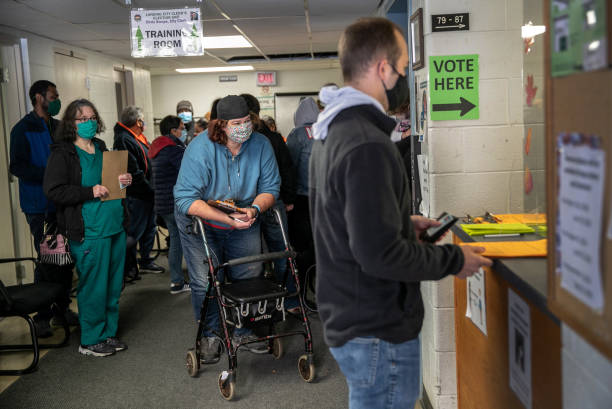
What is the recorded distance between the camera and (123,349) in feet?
12.6

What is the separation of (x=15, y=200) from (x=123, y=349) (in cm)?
230

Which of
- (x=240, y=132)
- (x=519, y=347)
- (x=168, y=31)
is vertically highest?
(x=168, y=31)

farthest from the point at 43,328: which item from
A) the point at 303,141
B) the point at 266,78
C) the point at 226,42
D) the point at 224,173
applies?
the point at 266,78

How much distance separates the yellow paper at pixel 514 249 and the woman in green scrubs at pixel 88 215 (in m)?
2.51

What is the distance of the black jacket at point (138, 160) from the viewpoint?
5316mm

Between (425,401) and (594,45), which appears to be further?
(425,401)

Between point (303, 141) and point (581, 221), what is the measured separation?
345 centimetres

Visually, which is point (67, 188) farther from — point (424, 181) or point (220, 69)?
point (220, 69)

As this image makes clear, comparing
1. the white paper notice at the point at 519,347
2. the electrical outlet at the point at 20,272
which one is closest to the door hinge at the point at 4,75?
the electrical outlet at the point at 20,272

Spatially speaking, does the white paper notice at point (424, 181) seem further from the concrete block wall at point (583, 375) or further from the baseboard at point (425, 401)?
the concrete block wall at point (583, 375)

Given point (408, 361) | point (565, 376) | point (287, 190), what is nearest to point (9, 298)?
point (287, 190)

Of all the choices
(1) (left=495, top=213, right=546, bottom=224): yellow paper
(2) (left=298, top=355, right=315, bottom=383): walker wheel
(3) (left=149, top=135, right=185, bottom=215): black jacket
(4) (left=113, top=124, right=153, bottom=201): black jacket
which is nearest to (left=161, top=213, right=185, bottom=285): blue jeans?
(3) (left=149, top=135, right=185, bottom=215): black jacket

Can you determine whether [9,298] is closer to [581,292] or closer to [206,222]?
[206,222]

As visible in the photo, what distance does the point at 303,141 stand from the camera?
4.38 m
